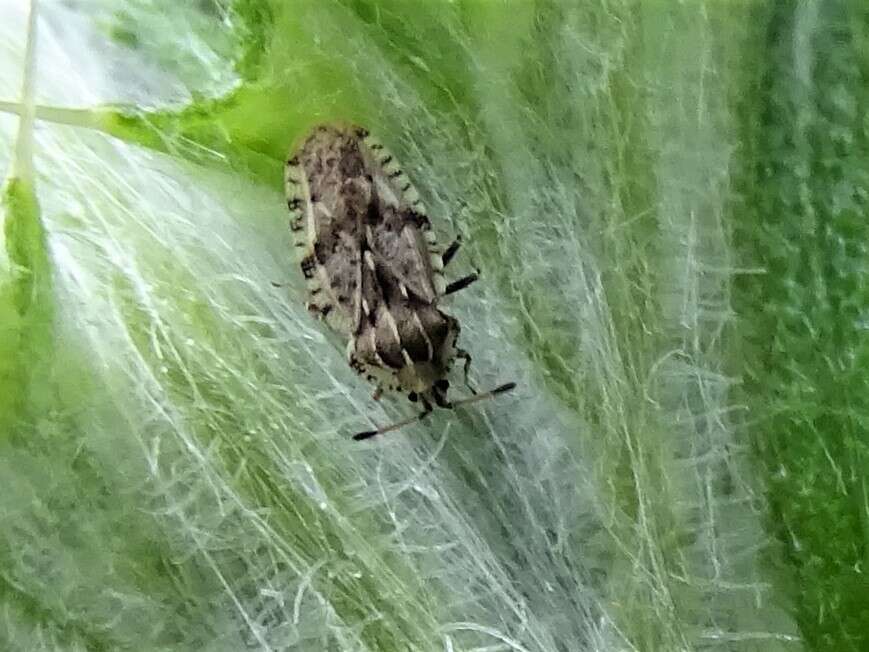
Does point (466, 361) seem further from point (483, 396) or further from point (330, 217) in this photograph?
point (330, 217)

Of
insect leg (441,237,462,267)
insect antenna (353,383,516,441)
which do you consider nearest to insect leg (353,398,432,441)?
insect antenna (353,383,516,441)

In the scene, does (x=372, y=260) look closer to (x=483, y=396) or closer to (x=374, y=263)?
(x=374, y=263)

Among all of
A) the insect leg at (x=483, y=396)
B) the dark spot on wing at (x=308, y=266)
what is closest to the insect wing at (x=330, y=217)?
the dark spot on wing at (x=308, y=266)

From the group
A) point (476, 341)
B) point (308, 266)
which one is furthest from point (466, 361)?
point (308, 266)

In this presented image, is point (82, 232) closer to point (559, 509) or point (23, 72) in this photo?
point (23, 72)

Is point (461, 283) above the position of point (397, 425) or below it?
above

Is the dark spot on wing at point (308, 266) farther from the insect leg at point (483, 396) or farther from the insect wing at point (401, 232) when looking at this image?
the insect leg at point (483, 396)

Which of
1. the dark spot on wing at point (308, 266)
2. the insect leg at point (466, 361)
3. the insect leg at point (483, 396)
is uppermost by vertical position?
the dark spot on wing at point (308, 266)

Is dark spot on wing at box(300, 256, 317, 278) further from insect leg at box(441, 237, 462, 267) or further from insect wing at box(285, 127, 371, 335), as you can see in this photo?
insect leg at box(441, 237, 462, 267)
